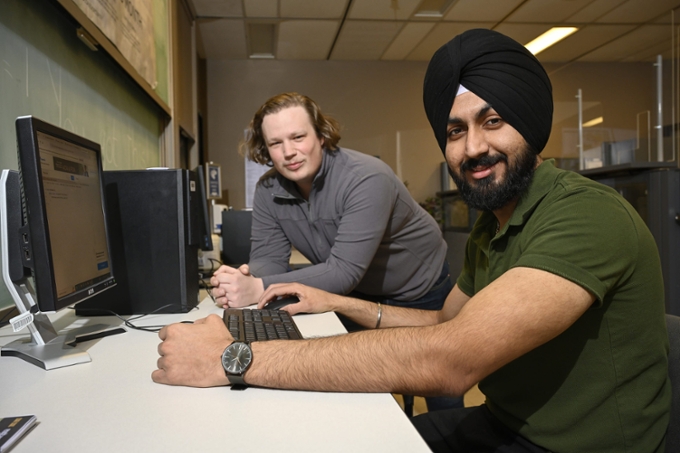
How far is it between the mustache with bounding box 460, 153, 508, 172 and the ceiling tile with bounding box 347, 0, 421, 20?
3.55 m

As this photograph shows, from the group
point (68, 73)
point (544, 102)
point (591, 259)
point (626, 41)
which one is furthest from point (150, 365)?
point (626, 41)

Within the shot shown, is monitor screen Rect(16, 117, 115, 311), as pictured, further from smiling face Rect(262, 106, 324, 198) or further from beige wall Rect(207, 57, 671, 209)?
beige wall Rect(207, 57, 671, 209)

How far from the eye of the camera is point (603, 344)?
0.74 m

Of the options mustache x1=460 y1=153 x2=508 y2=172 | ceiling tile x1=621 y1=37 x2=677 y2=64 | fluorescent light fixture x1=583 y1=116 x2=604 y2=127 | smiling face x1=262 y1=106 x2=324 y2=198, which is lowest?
mustache x1=460 y1=153 x2=508 y2=172

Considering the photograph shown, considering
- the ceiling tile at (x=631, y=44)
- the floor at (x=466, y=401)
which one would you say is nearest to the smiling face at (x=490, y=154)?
the floor at (x=466, y=401)

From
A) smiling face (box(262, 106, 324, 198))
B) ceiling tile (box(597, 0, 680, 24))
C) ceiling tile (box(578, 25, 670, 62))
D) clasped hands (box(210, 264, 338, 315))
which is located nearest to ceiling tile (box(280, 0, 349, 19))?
ceiling tile (box(597, 0, 680, 24))

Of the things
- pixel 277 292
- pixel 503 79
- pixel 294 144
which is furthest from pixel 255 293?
pixel 503 79

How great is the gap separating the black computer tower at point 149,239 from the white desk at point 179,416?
446 millimetres

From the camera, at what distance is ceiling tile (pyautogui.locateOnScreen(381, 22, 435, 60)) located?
462 centimetres

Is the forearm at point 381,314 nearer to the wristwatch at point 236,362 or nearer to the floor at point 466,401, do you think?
the wristwatch at point 236,362

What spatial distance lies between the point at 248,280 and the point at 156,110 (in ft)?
5.88

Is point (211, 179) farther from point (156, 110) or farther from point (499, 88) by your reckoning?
point (499, 88)

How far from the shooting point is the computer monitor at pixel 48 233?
2.47 ft

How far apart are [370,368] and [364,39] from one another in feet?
15.5
